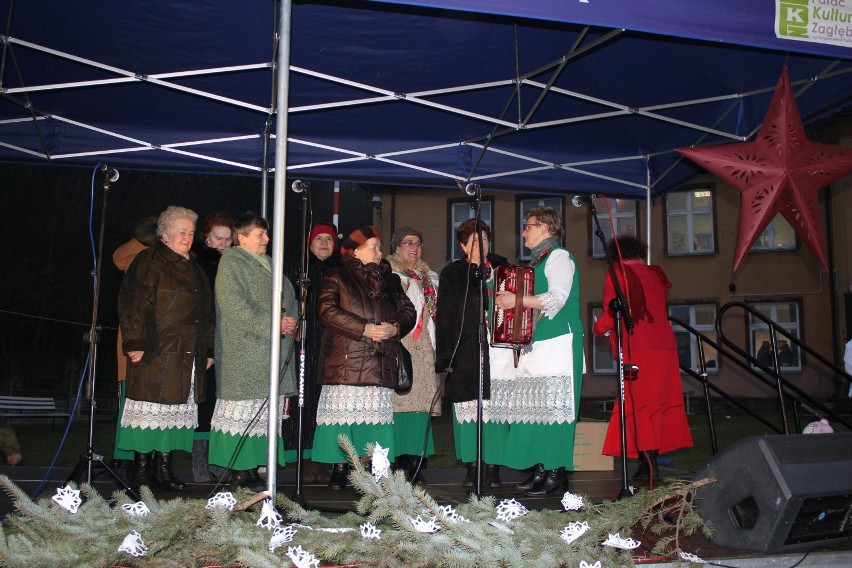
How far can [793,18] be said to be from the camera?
420 cm

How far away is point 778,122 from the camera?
5582 mm

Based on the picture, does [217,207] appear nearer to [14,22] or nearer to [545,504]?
[14,22]

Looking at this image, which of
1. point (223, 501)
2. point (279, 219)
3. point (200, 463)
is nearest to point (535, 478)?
point (200, 463)

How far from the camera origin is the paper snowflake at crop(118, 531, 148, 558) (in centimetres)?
287

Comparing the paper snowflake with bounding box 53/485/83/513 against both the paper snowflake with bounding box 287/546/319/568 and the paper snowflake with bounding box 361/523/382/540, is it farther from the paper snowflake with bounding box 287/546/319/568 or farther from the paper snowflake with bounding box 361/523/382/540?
the paper snowflake with bounding box 361/523/382/540

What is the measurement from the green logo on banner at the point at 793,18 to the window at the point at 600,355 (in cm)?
2016

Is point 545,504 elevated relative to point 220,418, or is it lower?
lower

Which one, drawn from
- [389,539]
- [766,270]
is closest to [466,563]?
[389,539]

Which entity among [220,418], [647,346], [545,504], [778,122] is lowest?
[545,504]

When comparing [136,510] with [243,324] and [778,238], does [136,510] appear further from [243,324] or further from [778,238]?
[778,238]

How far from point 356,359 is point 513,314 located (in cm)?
114

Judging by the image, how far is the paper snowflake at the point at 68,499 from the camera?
314cm

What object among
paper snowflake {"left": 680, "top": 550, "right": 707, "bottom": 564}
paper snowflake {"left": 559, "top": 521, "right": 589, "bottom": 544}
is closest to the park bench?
paper snowflake {"left": 559, "top": 521, "right": 589, "bottom": 544}

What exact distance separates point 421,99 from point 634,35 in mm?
1701
